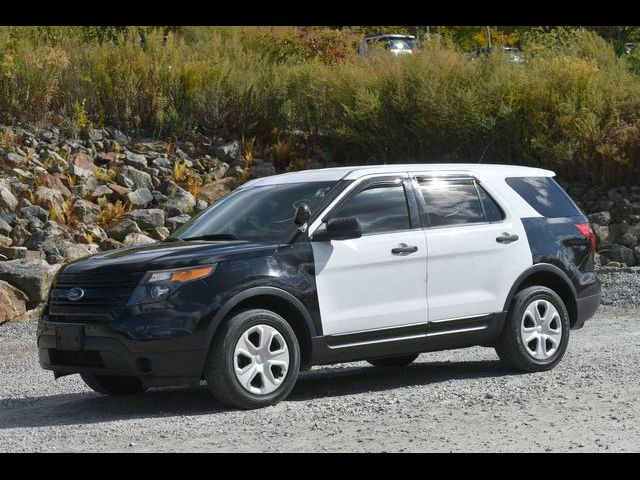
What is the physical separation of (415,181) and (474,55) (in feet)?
44.7

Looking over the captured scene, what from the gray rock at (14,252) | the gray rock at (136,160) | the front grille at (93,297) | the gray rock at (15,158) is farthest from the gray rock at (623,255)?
the front grille at (93,297)

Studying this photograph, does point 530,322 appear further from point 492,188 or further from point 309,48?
point 309,48

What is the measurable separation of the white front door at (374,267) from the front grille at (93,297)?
4.65ft

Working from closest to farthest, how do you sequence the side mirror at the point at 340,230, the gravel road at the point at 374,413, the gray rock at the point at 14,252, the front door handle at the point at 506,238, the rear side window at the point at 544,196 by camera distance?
1. the gravel road at the point at 374,413
2. the side mirror at the point at 340,230
3. the front door handle at the point at 506,238
4. the rear side window at the point at 544,196
5. the gray rock at the point at 14,252

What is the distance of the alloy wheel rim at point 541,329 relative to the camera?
32.8 feet

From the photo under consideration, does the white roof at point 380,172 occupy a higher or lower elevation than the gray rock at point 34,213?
higher

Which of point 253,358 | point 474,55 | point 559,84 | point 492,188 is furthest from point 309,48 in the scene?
point 253,358

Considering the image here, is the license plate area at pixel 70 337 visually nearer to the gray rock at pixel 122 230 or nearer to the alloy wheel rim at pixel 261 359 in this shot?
the alloy wheel rim at pixel 261 359

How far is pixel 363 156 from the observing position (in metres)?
21.5

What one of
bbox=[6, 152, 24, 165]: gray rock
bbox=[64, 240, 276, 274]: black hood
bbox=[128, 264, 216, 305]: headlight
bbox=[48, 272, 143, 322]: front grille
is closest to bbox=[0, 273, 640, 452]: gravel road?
bbox=[48, 272, 143, 322]: front grille

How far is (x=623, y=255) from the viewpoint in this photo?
18422mm

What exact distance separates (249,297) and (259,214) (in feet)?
3.45

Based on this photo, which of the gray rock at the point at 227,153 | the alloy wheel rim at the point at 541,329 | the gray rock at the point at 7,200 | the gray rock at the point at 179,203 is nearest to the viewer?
the alloy wheel rim at the point at 541,329

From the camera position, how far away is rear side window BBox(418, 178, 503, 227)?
969 cm
